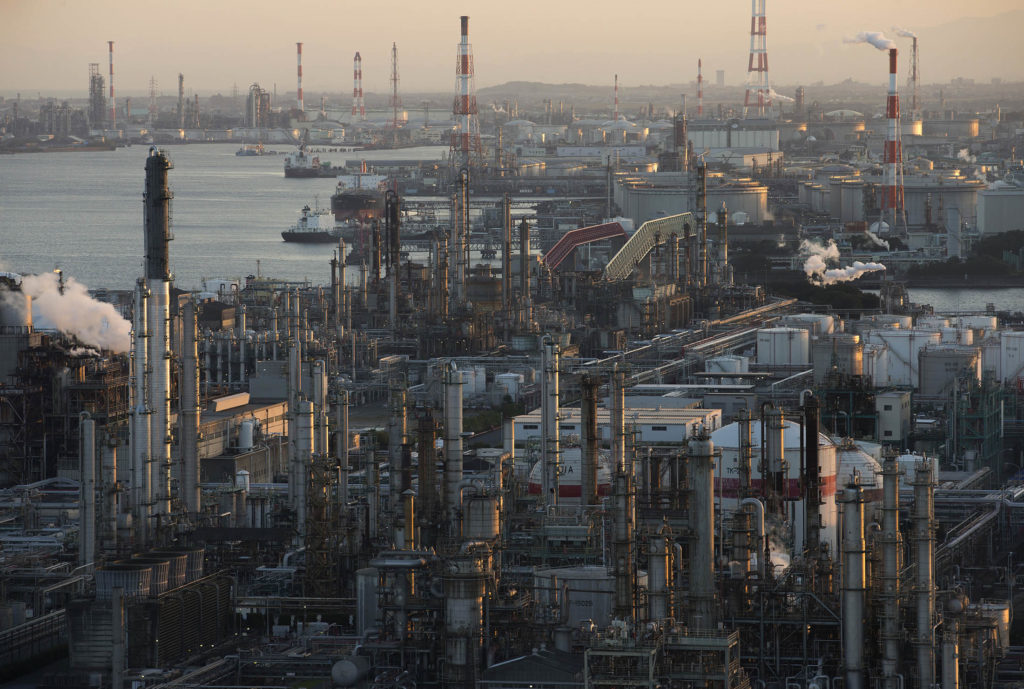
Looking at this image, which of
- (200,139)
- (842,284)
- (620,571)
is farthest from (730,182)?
(200,139)

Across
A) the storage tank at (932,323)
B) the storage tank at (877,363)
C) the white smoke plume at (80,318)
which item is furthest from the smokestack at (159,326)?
the storage tank at (932,323)

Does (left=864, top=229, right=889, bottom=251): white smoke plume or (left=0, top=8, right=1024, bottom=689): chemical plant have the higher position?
(left=864, top=229, right=889, bottom=251): white smoke plume

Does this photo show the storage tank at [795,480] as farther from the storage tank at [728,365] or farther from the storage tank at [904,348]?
the storage tank at [728,365]

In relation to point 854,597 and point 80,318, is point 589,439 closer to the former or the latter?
point 854,597

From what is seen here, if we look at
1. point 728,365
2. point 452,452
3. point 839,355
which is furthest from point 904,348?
point 452,452

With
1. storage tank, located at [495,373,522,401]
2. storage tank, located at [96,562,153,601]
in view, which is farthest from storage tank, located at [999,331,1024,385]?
storage tank, located at [96,562,153,601]

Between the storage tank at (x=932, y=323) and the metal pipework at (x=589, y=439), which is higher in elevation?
the metal pipework at (x=589, y=439)

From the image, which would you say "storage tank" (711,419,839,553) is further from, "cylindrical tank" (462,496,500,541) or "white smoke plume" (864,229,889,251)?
"white smoke plume" (864,229,889,251)
